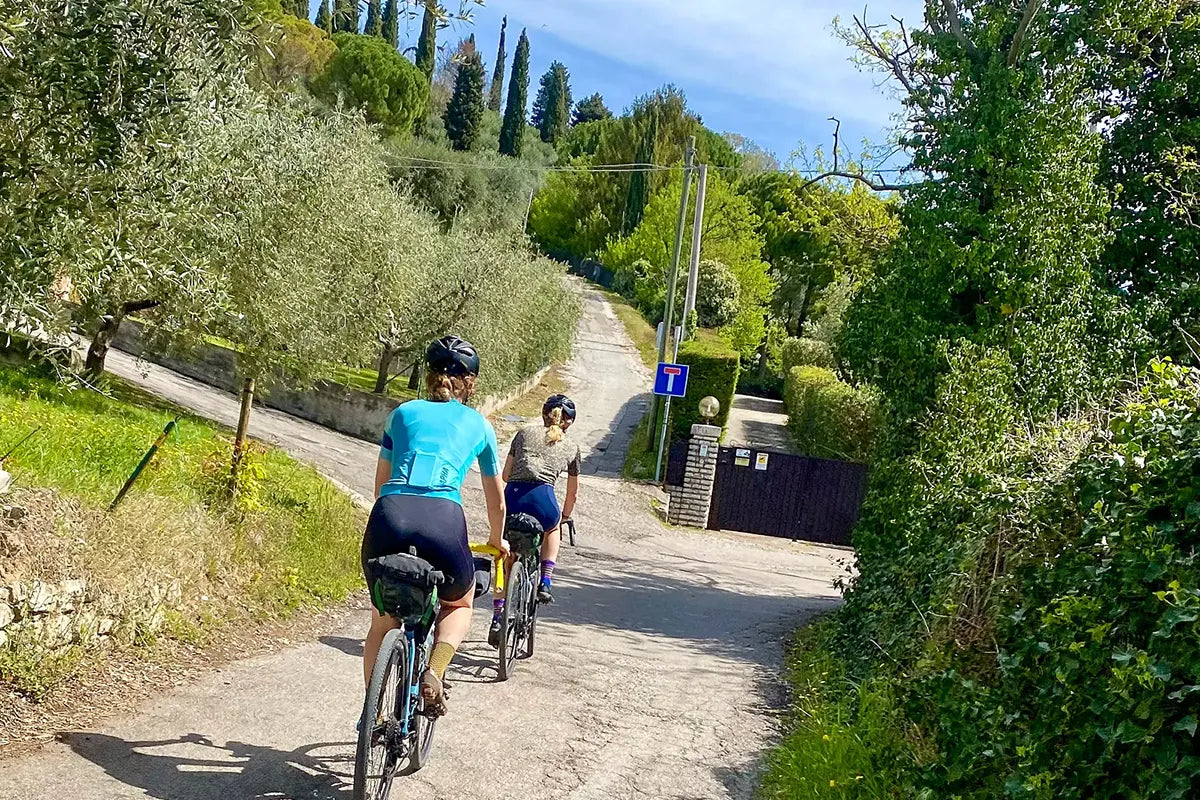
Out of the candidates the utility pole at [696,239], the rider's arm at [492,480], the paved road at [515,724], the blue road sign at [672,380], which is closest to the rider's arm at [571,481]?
the paved road at [515,724]

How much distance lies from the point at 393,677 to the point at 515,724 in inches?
70.1

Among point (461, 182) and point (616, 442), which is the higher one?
point (461, 182)

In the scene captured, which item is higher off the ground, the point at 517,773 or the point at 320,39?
the point at 320,39

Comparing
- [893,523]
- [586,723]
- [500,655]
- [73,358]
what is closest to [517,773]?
[586,723]

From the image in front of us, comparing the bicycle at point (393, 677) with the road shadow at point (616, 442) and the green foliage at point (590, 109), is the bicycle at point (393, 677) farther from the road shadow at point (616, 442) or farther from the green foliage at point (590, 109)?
the green foliage at point (590, 109)

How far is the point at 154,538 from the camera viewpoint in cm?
641

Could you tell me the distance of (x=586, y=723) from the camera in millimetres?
6090

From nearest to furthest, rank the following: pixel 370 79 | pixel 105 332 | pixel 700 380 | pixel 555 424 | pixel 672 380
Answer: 1. pixel 555 424
2. pixel 105 332
3. pixel 672 380
4. pixel 700 380
5. pixel 370 79

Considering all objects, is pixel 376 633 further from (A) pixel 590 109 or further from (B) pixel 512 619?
(A) pixel 590 109

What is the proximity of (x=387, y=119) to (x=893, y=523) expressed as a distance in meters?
53.1

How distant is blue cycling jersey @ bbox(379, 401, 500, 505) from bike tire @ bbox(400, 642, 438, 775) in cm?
A: 80

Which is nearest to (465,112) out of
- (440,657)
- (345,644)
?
(345,644)

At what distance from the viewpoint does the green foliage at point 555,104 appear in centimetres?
9394

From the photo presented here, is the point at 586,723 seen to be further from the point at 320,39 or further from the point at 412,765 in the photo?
the point at 320,39
